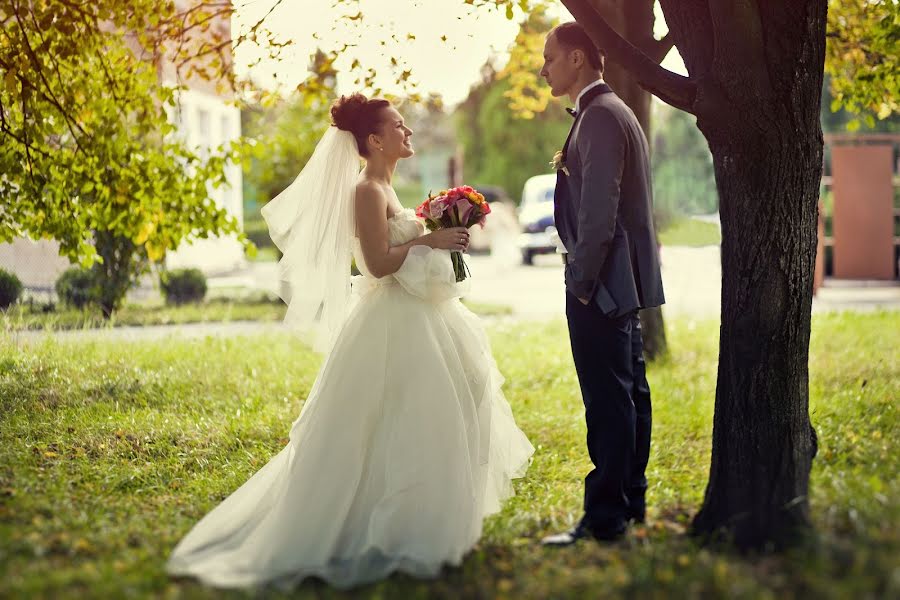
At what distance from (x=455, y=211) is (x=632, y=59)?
42.6 inches

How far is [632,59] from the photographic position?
467cm

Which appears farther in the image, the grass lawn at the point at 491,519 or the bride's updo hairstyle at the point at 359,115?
the bride's updo hairstyle at the point at 359,115

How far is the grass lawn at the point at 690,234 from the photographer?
1755 centimetres

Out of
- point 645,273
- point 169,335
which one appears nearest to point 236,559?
point 645,273

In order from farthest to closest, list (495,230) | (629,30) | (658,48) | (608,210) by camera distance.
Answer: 1. (495,230)
2. (629,30)
3. (658,48)
4. (608,210)

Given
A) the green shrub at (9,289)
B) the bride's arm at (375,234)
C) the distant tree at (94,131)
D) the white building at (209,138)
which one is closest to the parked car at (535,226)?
the white building at (209,138)

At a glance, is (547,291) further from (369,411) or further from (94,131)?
(369,411)

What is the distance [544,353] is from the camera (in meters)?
10.2

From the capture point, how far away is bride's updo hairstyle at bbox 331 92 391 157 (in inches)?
195

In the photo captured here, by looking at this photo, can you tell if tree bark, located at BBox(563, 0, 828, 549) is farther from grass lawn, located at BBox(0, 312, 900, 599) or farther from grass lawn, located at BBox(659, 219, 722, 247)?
grass lawn, located at BBox(659, 219, 722, 247)

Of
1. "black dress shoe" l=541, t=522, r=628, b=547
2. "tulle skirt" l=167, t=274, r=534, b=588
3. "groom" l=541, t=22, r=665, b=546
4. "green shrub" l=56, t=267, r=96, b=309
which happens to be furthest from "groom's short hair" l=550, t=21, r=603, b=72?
"green shrub" l=56, t=267, r=96, b=309

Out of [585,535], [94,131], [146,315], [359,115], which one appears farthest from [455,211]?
[146,315]

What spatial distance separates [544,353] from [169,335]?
389 centimetres

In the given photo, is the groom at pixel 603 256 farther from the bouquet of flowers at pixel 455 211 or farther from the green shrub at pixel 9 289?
the green shrub at pixel 9 289
